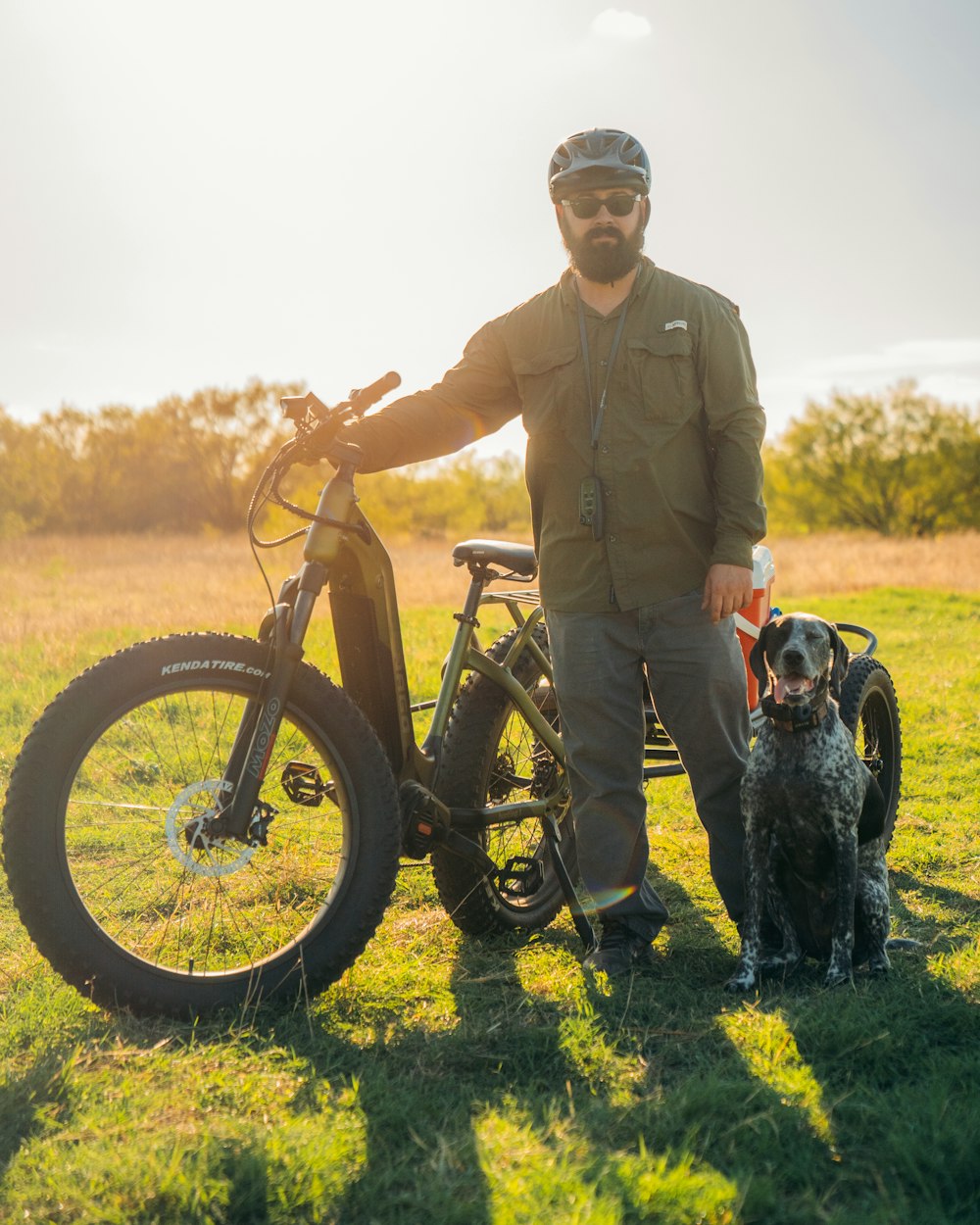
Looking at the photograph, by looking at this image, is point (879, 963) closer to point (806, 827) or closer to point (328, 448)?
point (806, 827)

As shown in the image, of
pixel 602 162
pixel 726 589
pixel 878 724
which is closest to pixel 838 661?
pixel 726 589

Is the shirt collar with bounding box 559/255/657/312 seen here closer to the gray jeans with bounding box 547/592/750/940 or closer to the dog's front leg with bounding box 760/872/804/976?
the gray jeans with bounding box 547/592/750/940

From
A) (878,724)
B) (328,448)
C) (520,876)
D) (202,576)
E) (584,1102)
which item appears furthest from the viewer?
(202,576)

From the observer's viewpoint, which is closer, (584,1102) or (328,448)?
(584,1102)

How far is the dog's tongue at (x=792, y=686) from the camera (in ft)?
11.0

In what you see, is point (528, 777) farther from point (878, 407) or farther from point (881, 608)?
point (878, 407)

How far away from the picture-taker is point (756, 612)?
14.3 feet

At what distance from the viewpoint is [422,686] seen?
8195mm

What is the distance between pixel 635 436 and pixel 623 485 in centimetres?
15

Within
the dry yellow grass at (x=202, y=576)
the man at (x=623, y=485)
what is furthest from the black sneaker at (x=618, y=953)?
the dry yellow grass at (x=202, y=576)

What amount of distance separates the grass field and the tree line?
1327 inches

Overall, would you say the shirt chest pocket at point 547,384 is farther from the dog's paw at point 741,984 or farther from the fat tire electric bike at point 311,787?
the dog's paw at point 741,984

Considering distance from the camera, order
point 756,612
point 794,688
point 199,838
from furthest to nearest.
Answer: point 756,612 < point 794,688 < point 199,838

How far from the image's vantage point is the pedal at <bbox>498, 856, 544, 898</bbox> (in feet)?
12.3
